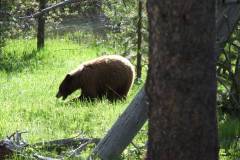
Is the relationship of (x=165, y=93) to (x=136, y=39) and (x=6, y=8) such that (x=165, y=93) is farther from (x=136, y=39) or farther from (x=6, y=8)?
(x=6, y=8)


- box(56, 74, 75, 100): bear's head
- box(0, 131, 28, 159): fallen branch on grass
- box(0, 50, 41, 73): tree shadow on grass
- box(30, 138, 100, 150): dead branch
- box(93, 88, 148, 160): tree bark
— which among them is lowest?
box(0, 50, 41, 73): tree shadow on grass

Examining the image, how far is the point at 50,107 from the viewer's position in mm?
10883

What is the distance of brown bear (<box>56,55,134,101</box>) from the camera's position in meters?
12.5

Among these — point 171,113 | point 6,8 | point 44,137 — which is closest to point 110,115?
point 44,137

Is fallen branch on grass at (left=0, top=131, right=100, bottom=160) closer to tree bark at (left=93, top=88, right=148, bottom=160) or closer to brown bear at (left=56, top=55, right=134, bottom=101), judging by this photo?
tree bark at (left=93, top=88, right=148, bottom=160)

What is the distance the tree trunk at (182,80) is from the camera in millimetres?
4180

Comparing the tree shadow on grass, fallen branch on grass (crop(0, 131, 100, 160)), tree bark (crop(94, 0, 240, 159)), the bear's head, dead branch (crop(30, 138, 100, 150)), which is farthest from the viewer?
the tree shadow on grass

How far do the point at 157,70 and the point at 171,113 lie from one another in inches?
12.9

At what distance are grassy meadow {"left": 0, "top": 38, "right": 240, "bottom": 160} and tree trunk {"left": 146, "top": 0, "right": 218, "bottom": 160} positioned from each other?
2.20 metres

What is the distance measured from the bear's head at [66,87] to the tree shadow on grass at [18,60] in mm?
3520

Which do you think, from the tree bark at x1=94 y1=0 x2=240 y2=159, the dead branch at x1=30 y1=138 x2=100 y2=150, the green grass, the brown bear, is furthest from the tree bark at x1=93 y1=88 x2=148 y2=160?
the brown bear

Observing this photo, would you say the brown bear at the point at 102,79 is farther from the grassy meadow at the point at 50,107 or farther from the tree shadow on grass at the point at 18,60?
the tree shadow on grass at the point at 18,60

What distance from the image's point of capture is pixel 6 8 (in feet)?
60.1

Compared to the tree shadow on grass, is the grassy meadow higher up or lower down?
higher up
